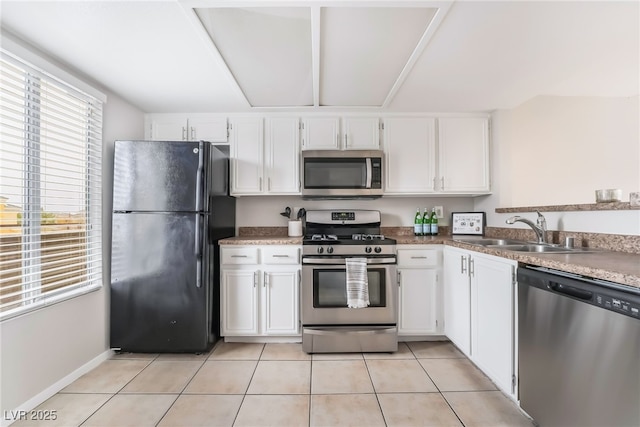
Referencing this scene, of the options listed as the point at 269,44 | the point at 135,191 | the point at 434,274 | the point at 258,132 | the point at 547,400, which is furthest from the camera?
the point at 258,132

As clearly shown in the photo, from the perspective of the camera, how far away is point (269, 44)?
167 cm

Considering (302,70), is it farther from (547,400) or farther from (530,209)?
(547,400)

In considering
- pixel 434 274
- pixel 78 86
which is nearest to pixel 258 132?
pixel 78 86

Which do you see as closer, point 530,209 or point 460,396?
point 460,396

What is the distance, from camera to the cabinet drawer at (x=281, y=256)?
246 cm

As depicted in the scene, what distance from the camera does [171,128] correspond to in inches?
108

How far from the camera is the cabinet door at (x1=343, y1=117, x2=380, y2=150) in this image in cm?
275

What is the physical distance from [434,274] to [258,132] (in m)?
2.06

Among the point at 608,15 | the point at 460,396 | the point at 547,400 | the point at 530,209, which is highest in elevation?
the point at 608,15

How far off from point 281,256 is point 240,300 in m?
0.52

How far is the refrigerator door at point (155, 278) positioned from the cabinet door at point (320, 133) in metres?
1.21

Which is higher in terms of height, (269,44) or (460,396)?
(269,44)

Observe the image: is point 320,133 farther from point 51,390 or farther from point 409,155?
point 51,390

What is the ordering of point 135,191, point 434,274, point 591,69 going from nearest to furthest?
1. point 591,69
2. point 135,191
3. point 434,274
